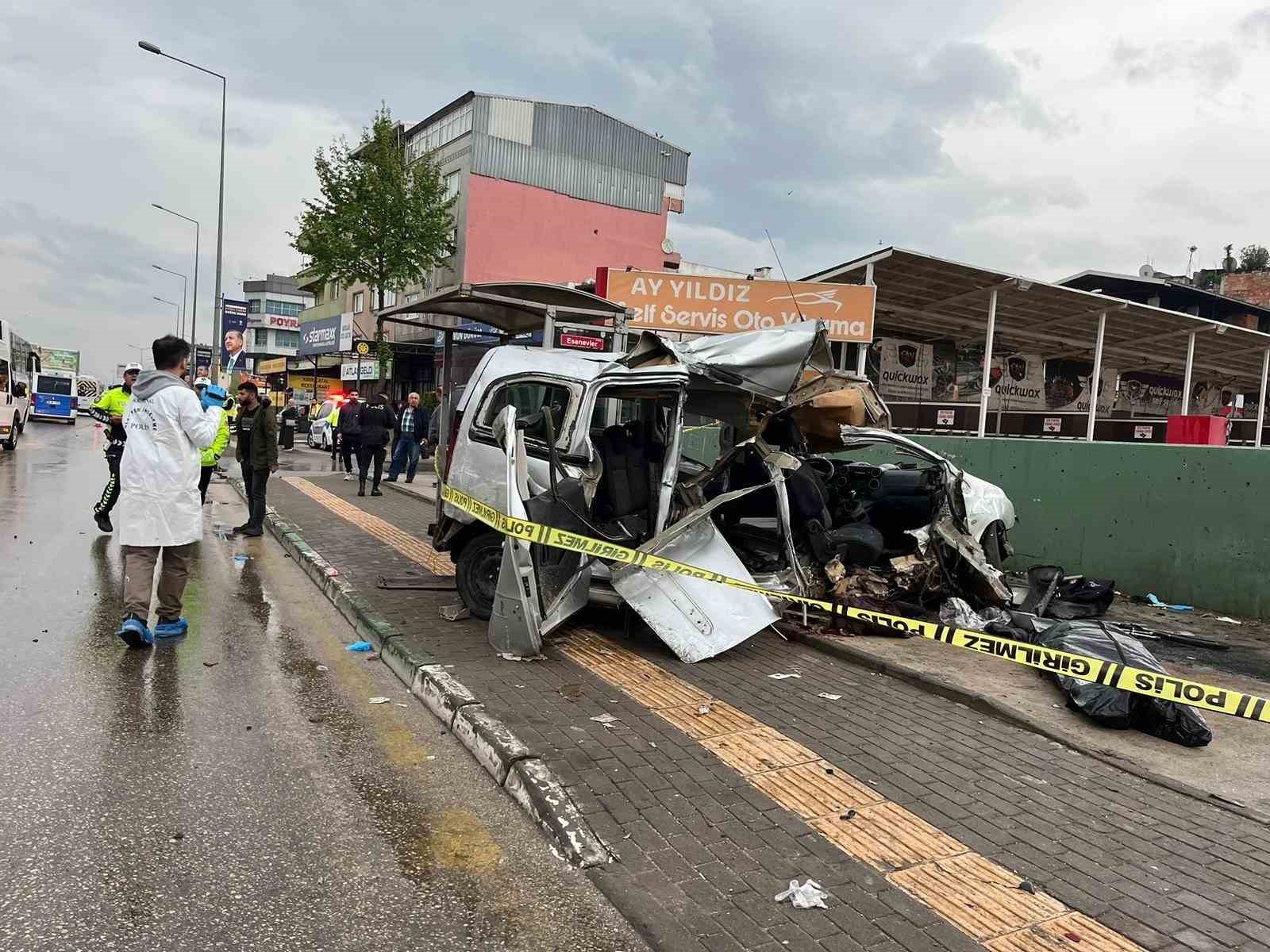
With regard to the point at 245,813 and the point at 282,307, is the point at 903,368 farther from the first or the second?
the point at 282,307

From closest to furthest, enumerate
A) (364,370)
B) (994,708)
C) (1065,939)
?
(1065,939) < (994,708) < (364,370)

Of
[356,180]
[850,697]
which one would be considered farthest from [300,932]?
[356,180]

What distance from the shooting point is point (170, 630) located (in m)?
5.56

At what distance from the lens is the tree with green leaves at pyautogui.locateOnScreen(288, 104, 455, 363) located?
27.2m

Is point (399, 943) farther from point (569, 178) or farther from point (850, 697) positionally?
point (569, 178)

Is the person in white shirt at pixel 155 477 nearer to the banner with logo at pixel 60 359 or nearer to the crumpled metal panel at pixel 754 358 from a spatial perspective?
the crumpled metal panel at pixel 754 358

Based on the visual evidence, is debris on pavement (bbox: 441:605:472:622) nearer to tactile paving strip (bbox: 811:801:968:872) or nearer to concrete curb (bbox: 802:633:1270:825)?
concrete curb (bbox: 802:633:1270:825)

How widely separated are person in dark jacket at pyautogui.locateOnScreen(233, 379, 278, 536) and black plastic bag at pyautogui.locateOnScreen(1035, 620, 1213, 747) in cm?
816

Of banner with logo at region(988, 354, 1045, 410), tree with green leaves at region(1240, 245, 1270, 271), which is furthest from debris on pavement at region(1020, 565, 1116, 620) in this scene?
tree with green leaves at region(1240, 245, 1270, 271)

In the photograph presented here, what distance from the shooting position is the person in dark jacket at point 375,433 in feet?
44.0

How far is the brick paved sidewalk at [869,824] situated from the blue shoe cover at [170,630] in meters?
1.75

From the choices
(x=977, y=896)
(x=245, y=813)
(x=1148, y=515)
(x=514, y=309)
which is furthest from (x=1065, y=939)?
(x=514, y=309)

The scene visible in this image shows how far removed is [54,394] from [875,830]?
4506cm

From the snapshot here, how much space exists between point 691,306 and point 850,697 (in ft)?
27.5
